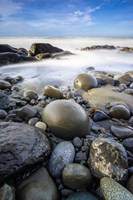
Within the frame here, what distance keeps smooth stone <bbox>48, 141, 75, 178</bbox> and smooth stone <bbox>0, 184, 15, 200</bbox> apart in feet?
1.62

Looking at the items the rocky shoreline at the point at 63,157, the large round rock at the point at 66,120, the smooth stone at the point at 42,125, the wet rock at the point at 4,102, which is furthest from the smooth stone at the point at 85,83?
the smooth stone at the point at 42,125

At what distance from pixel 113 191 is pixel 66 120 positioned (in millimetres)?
1116

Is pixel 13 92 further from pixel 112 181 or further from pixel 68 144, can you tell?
pixel 112 181

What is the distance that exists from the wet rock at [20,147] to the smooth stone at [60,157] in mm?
92

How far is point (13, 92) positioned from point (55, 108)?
7.48ft

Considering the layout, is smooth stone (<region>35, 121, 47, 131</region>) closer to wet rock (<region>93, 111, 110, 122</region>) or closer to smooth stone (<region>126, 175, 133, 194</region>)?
wet rock (<region>93, 111, 110, 122</region>)

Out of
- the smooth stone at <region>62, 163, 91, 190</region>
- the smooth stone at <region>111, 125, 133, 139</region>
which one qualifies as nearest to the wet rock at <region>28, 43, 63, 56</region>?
the smooth stone at <region>111, 125, 133, 139</region>

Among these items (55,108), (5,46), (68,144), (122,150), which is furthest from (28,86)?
(5,46)

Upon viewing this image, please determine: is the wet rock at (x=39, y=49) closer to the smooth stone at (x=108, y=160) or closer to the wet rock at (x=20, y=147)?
the wet rock at (x=20, y=147)

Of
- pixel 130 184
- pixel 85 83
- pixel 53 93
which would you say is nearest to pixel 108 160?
pixel 130 184

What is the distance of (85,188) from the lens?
2.17 m

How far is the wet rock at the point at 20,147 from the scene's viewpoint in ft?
6.85

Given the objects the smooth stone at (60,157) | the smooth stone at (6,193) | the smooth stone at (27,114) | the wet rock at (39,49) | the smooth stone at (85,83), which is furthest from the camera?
the wet rock at (39,49)

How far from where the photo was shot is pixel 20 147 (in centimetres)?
225
